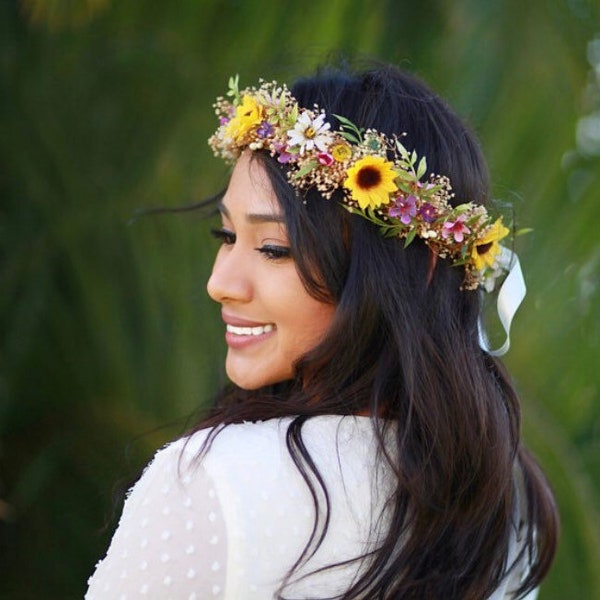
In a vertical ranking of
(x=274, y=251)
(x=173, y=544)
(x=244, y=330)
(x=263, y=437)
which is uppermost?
(x=274, y=251)

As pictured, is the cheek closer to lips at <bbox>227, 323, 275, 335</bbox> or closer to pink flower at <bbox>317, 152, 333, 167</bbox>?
lips at <bbox>227, 323, 275, 335</bbox>

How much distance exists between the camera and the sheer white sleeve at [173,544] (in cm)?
134

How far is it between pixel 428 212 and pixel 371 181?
0.10 metres

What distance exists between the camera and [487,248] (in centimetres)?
169

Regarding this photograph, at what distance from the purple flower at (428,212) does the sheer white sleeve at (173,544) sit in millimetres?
509

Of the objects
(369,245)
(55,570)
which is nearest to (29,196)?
(55,570)

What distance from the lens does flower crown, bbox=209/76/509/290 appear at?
157 cm

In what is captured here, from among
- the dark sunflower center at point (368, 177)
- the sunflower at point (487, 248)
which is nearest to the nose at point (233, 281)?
the dark sunflower center at point (368, 177)

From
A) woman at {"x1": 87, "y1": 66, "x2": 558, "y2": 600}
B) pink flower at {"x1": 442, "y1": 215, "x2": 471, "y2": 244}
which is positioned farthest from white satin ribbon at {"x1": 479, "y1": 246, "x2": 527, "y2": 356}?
pink flower at {"x1": 442, "y1": 215, "x2": 471, "y2": 244}

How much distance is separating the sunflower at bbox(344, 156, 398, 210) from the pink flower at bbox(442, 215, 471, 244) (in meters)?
0.10

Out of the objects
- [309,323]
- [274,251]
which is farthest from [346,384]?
[274,251]

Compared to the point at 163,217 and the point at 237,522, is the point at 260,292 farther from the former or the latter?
the point at 163,217

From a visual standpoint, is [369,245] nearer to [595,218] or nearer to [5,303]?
[595,218]

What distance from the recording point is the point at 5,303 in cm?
241
